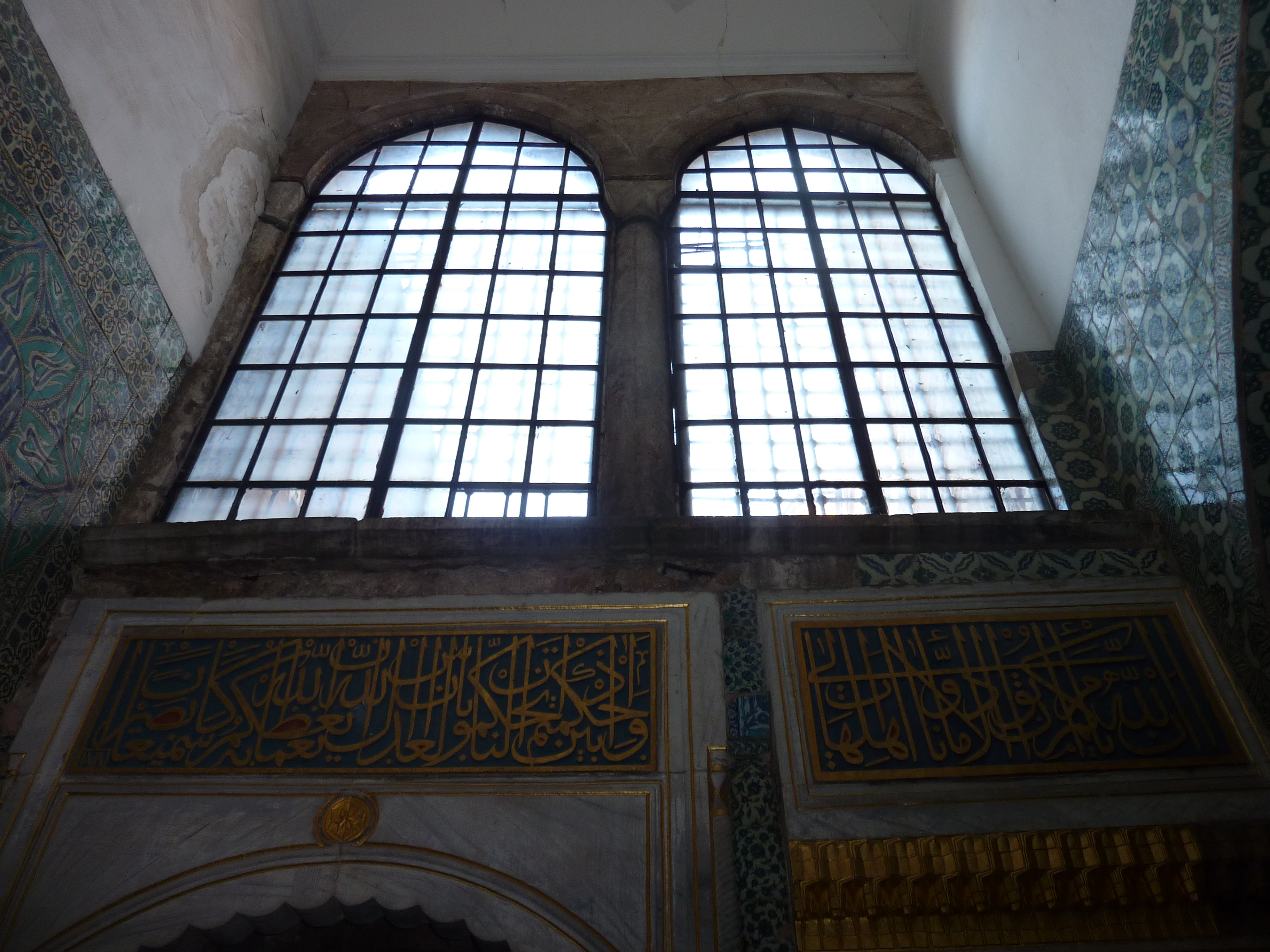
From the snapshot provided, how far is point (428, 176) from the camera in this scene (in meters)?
5.70

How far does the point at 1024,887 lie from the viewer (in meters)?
2.66

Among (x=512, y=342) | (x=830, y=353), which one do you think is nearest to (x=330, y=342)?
(x=512, y=342)

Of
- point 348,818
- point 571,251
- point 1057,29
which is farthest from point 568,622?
point 1057,29

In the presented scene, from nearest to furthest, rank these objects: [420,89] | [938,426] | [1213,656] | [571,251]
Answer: [1213,656], [938,426], [571,251], [420,89]

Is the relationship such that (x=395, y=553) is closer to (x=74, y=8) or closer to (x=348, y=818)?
(x=348, y=818)

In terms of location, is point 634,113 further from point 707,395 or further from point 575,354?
Answer: point 707,395

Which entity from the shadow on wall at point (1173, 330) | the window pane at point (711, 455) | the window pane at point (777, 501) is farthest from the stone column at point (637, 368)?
the shadow on wall at point (1173, 330)

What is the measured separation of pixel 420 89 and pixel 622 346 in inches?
118

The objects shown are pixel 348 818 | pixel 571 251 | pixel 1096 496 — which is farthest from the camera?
pixel 571 251

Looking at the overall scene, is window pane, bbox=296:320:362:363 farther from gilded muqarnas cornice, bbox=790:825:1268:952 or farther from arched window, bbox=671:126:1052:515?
gilded muqarnas cornice, bbox=790:825:1268:952

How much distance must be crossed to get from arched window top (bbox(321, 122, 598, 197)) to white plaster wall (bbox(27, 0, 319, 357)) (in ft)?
1.85

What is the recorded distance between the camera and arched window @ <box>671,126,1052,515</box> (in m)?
4.01

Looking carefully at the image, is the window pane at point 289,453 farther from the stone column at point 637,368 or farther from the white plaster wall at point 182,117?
the stone column at point 637,368

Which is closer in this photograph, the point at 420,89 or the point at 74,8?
the point at 74,8
